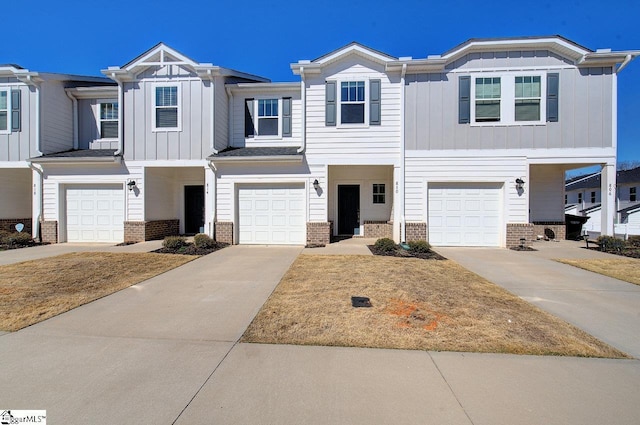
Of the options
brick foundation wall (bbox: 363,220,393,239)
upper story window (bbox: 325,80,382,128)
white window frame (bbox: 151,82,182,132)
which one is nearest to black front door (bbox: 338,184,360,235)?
brick foundation wall (bbox: 363,220,393,239)

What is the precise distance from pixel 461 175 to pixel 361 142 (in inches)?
146

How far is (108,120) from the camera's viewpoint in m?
12.7

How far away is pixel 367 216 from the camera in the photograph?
1282 centimetres

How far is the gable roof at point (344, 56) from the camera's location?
1046 cm

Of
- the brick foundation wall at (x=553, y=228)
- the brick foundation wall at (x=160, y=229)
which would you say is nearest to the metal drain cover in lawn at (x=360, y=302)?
the brick foundation wall at (x=160, y=229)

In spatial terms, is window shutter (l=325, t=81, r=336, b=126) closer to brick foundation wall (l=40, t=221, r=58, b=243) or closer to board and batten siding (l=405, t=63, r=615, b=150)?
board and batten siding (l=405, t=63, r=615, b=150)

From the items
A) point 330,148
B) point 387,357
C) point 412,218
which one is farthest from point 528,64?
point 387,357

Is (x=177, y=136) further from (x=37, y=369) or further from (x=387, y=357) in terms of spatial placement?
(x=387, y=357)

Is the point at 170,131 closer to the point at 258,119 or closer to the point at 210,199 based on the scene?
the point at 210,199

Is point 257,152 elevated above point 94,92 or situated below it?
below

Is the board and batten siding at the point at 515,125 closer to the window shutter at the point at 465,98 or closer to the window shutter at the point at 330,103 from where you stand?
the window shutter at the point at 465,98

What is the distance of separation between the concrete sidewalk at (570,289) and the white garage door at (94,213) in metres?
12.2

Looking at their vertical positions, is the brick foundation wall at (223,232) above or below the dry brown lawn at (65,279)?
above

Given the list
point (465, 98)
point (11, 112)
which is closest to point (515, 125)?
point (465, 98)
